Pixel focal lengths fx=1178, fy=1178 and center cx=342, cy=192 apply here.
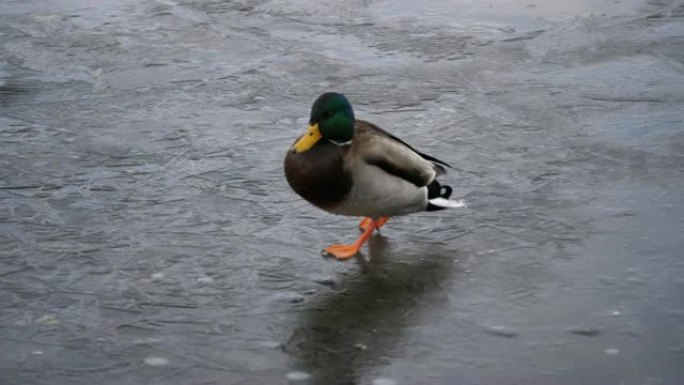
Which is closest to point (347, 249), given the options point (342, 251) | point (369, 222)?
point (342, 251)

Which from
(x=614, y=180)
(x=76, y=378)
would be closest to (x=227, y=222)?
(x=76, y=378)

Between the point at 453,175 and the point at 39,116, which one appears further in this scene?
the point at 39,116

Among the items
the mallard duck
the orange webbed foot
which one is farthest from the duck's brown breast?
the orange webbed foot

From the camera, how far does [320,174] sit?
179 inches

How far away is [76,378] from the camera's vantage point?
3.79 metres

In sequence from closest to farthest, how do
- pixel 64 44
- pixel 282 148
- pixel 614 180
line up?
pixel 614 180 → pixel 282 148 → pixel 64 44

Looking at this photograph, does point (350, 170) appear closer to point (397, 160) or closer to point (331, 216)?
point (397, 160)

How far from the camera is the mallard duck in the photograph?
455 centimetres

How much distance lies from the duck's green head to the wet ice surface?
0.49 metres

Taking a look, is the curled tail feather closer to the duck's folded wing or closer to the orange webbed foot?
the duck's folded wing

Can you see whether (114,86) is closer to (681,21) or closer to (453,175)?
(453,175)

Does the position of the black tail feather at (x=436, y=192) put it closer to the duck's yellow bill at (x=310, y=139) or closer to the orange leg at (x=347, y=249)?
the orange leg at (x=347, y=249)

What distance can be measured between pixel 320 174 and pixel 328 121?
0.21m

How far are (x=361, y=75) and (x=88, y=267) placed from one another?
9.64ft
